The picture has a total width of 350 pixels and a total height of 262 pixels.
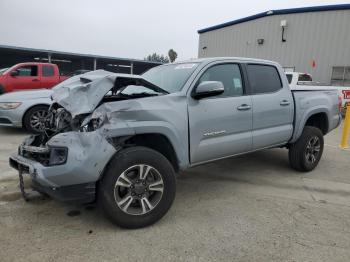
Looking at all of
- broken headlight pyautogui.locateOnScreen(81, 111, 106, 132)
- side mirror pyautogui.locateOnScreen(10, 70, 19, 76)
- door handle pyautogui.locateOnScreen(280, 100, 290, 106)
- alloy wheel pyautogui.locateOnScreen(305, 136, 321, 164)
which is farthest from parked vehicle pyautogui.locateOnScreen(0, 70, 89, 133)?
alloy wheel pyautogui.locateOnScreen(305, 136, 321, 164)

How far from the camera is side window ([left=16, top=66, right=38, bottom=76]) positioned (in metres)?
11.1

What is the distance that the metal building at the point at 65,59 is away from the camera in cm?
2944

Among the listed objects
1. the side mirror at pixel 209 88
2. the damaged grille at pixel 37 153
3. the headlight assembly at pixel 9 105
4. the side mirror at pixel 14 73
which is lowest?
the damaged grille at pixel 37 153

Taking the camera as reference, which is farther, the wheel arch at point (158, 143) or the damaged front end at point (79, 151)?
the wheel arch at point (158, 143)

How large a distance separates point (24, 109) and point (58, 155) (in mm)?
4984

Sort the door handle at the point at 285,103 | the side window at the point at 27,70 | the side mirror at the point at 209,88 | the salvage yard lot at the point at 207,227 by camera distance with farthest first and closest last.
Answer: the side window at the point at 27,70 → the door handle at the point at 285,103 → the side mirror at the point at 209,88 → the salvage yard lot at the point at 207,227

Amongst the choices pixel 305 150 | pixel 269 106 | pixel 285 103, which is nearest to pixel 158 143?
pixel 269 106

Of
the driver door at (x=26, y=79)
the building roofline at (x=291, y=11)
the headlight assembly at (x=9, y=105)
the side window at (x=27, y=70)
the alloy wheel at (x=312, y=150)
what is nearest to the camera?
the alloy wheel at (x=312, y=150)

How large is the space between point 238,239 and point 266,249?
28 centimetres

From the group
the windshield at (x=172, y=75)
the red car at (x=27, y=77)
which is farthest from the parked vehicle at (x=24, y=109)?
the windshield at (x=172, y=75)

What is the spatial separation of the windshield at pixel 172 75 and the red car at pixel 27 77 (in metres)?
7.87

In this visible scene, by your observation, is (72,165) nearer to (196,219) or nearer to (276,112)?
(196,219)

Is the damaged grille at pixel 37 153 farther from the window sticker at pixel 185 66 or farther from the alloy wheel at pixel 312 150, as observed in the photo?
the alloy wheel at pixel 312 150

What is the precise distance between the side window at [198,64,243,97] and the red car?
28.6 ft
